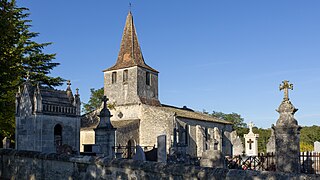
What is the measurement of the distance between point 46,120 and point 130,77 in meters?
21.5

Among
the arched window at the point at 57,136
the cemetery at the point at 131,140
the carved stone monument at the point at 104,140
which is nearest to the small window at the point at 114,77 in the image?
the cemetery at the point at 131,140

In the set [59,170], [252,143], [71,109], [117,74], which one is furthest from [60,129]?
[117,74]

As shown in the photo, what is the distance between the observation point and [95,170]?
8.09 meters

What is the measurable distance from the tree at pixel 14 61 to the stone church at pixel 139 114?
769 cm

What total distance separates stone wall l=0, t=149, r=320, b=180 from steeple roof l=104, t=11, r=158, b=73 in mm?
30510

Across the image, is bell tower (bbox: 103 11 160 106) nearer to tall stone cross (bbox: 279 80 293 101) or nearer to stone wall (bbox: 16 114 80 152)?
stone wall (bbox: 16 114 80 152)

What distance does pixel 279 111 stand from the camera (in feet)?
40.9

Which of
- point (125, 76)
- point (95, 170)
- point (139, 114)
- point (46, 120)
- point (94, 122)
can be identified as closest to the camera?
point (95, 170)

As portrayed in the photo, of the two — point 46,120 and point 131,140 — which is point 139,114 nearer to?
point 131,140

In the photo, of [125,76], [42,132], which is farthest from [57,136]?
[125,76]

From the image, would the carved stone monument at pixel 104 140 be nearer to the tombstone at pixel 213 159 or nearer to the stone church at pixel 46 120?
the stone church at pixel 46 120

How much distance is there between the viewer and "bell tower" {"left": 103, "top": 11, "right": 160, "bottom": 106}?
1586 inches

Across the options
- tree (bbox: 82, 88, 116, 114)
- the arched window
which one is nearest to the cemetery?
the arched window

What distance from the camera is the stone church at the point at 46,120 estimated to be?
19.4 m
